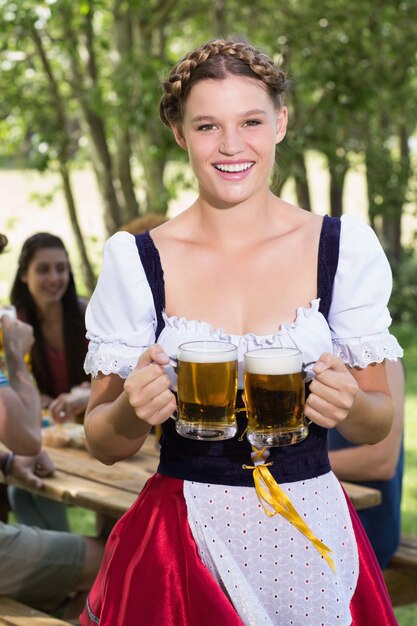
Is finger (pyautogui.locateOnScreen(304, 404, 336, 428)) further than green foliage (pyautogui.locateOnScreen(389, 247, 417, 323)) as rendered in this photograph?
No

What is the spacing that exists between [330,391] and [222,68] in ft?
2.37

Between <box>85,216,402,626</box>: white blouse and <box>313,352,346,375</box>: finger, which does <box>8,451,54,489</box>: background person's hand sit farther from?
<box>313,352,346,375</box>: finger

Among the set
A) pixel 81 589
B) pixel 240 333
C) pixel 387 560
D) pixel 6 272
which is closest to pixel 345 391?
pixel 240 333

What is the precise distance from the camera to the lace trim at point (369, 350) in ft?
6.92

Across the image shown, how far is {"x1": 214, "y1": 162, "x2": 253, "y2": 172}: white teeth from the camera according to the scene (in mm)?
2084

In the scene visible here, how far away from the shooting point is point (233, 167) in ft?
6.84

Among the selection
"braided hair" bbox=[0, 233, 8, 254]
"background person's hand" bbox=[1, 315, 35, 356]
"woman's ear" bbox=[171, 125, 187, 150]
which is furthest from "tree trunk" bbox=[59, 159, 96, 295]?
"woman's ear" bbox=[171, 125, 187, 150]

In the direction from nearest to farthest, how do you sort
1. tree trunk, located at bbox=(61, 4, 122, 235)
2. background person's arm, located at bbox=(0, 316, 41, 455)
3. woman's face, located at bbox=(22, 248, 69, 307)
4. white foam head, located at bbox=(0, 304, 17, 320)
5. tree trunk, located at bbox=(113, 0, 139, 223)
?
1. background person's arm, located at bbox=(0, 316, 41, 455)
2. white foam head, located at bbox=(0, 304, 17, 320)
3. woman's face, located at bbox=(22, 248, 69, 307)
4. tree trunk, located at bbox=(113, 0, 139, 223)
5. tree trunk, located at bbox=(61, 4, 122, 235)

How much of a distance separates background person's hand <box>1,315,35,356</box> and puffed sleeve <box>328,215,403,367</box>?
196 centimetres

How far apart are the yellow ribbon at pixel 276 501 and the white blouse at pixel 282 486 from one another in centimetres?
2

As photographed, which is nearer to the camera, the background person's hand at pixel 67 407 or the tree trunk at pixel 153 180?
the background person's hand at pixel 67 407

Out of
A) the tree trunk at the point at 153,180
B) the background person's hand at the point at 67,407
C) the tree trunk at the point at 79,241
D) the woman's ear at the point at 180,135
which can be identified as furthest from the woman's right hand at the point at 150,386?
the tree trunk at the point at 79,241

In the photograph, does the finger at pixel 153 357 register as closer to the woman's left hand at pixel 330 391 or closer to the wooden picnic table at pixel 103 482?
the woman's left hand at pixel 330 391

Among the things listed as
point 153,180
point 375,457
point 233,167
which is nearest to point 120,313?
point 233,167
